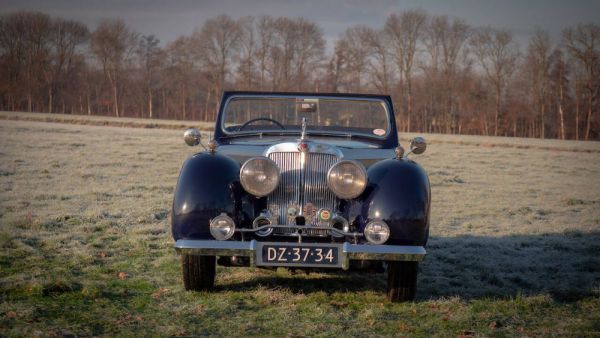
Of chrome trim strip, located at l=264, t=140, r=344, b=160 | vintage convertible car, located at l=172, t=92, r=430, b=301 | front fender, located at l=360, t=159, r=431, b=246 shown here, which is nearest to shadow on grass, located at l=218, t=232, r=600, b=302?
vintage convertible car, located at l=172, t=92, r=430, b=301

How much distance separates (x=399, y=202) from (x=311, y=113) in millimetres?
2066

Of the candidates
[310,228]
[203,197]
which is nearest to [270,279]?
[310,228]

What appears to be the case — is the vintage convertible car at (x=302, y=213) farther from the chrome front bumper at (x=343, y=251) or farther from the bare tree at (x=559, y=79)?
the bare tree at (x=559, y=79)

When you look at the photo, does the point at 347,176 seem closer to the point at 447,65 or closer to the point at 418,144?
the point at 418,144

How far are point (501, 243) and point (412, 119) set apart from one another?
181 ft

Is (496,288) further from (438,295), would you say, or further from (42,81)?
(42,81)

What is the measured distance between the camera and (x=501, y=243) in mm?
8008

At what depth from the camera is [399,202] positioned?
4.70 meters

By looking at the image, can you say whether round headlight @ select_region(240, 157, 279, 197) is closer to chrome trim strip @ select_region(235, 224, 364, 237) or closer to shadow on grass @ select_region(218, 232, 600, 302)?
chrome trim strip @ select_region(235, 224, 364, 237)

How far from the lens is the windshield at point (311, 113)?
6371 mm

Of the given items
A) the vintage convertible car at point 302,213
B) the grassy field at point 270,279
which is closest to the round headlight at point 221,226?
the vintage convertible car at point 302,213

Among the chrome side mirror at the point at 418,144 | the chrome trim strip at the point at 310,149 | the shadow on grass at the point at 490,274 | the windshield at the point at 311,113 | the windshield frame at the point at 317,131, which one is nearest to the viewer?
the chrome trim strip at the point at 310,149

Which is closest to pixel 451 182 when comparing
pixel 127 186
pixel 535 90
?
pixel 127 186

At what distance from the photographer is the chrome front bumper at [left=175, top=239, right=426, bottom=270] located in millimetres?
4398
